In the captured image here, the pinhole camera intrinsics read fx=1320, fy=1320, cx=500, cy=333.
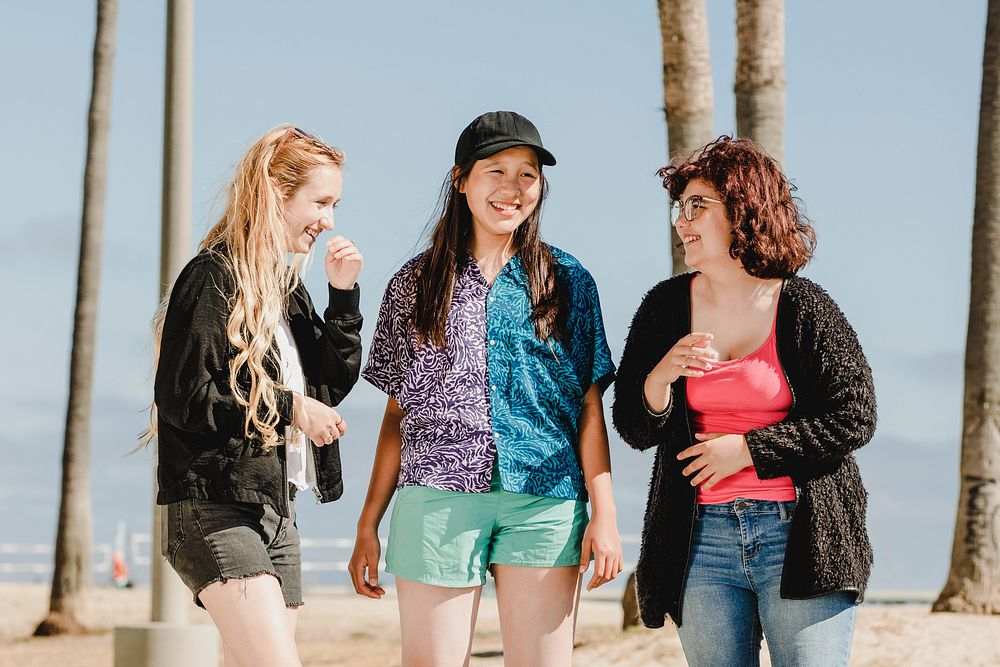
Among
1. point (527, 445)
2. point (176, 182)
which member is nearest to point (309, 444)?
point (527, 445)

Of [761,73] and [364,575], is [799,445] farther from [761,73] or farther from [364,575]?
[761,73]

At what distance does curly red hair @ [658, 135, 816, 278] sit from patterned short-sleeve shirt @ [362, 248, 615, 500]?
23.0 inches

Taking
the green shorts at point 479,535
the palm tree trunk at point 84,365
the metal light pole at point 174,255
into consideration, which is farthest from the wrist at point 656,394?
the palm tree trunk at point 84,365

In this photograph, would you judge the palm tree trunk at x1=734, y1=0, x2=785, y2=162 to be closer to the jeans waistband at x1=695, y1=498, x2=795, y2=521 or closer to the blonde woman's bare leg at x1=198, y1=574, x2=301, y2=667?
the jeans waistband at x1=695, y1=498, x2=795, y2=521

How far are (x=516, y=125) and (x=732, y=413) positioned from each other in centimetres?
111

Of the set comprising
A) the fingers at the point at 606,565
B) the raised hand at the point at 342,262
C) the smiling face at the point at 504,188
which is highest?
the smiling face at the point at 504,188

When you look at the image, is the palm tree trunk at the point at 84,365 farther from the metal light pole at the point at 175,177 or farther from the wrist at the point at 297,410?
the wrist at the point at 297,410

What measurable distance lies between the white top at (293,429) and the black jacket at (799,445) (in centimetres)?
94

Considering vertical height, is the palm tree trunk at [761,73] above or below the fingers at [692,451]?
above

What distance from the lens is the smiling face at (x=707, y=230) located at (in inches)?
148

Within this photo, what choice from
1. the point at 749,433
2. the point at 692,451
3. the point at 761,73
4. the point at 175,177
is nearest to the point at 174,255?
the point at 175,177

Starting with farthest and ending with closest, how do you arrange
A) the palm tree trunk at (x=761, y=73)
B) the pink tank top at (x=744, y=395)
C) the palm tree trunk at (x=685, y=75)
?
the palm tree trunk at (x=685, y=75) → the palm tree trunk at (x=761, y=73) → the pink tank top at (x=744, y=395)

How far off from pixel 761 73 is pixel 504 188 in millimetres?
6375

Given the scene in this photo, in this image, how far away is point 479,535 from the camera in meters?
3.91
